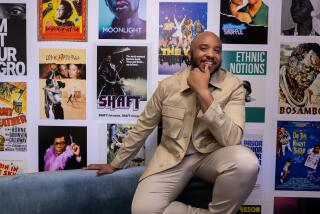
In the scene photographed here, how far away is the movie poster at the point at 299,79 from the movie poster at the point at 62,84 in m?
1.26

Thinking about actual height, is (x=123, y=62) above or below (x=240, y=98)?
above

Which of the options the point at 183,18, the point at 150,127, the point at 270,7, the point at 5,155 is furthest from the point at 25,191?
the point at 270,7

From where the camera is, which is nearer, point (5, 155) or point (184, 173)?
point (184, 173)

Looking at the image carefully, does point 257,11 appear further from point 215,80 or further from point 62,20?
point 62,20

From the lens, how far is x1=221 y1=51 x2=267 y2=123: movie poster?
7.60ft

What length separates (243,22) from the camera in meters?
2.30

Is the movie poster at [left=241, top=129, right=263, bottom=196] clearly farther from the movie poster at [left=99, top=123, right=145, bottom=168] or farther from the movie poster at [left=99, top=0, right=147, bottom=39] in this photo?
the movie poster at [left=99, top=0, right=147, bottom=39]

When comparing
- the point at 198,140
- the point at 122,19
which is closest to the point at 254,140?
the point at 198,140

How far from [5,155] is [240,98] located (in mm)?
1567

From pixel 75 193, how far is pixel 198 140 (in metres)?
0.73

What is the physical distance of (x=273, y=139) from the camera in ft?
7.79

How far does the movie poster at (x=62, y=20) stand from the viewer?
2.32 metres

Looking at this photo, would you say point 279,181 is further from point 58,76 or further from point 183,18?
point 58,76

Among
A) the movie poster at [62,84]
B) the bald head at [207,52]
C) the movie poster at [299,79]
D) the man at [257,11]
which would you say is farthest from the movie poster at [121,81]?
the movie poster at [299,79]
